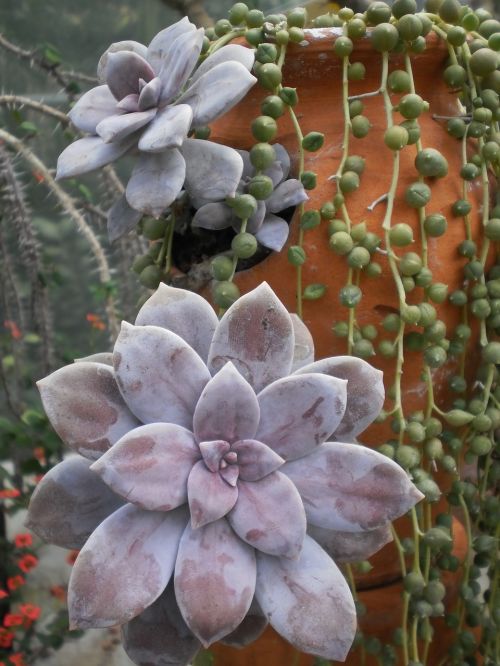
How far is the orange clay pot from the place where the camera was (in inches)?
24.1

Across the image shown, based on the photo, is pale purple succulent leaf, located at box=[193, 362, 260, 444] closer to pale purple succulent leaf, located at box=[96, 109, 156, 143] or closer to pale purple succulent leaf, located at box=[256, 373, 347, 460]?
pale purple succulent leaf, located at box=[256, 373, 347, 460]

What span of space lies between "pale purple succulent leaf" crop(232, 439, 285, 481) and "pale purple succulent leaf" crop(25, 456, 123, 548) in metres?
0.09

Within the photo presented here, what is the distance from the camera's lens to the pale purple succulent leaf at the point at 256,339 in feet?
1.52

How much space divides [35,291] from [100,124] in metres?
0.56

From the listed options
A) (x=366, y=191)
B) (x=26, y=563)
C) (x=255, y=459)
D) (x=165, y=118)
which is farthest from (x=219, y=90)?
(x=26, y=563)

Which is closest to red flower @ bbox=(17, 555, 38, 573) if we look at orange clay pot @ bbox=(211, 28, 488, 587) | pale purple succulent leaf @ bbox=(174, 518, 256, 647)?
orange clay pot @ bbox=(211, 28, 488, 587)

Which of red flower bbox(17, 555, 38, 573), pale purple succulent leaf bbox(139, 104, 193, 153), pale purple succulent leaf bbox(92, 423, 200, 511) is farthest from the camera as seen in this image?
red flower bbox(17, 555, 38, 573)

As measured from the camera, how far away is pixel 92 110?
0.60m

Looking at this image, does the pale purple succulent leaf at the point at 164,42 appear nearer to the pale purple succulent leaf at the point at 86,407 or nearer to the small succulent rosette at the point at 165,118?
the small succulent rosette at the point at 165,118

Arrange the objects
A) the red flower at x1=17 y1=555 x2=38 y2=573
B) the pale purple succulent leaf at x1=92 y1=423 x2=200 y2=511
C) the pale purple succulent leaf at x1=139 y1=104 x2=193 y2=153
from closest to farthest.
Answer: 1. the pale purple succulent leaf at x1=92 y1=423 x2=200 y2=511
2. the pale purple succulent leaf at x1=139 y1=104 x2=193 y2=153
3. the red flower at x1=17 y1=555 x2=38 y2=573

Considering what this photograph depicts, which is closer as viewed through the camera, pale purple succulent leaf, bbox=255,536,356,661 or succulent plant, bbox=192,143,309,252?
pale purple succulent leaf, bbox=255,536,356,661

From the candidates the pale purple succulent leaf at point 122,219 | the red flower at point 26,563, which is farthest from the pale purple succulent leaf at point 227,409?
the red flower at point 26,563

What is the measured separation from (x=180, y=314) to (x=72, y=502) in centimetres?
13

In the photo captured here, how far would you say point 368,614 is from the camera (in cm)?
68
